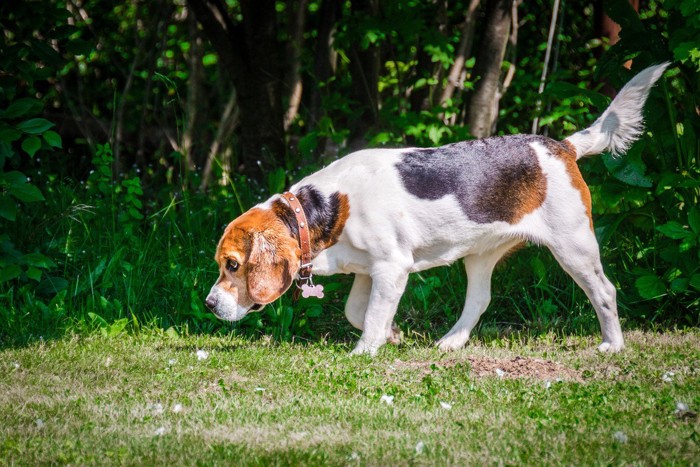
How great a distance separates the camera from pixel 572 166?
567 centimetres

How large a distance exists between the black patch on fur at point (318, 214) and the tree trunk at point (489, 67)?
3074 millimetres

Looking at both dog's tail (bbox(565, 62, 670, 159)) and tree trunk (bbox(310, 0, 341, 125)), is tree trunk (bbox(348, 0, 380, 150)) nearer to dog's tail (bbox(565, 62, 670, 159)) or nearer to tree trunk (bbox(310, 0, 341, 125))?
tree trunk (bbox(310, 0, 341, 125))

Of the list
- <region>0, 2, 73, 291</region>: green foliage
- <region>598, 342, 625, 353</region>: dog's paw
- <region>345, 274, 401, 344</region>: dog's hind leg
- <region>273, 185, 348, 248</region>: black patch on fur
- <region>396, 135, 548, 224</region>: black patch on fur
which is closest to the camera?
<region>273, 185, 348, 248</region>: black patch on fur

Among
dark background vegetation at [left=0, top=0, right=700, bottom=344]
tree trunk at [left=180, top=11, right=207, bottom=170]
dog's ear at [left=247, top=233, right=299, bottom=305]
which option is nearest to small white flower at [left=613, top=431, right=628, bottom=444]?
dog's ear at [left=247, top=233, right=299, bottom=305]

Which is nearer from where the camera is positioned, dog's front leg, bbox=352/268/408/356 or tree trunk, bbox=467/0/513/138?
dog's front leg, bbox=352/268/408/356

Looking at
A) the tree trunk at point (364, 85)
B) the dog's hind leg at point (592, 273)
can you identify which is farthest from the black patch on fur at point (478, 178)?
the tree trunk at point (364, 85)

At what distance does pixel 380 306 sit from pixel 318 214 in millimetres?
664

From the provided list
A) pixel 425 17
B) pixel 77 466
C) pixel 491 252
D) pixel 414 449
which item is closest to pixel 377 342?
pixel 491 252

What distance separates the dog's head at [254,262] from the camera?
534cm

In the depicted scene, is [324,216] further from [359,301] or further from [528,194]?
[528,194]

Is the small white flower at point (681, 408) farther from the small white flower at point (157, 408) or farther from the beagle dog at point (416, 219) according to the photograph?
the small white flower at point (157, 408)

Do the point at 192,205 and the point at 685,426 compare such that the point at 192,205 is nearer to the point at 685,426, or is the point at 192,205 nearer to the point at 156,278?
the point at 156,278

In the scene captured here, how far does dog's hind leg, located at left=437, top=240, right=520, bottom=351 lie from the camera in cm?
Result: 600

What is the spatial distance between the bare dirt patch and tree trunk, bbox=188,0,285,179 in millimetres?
3520
